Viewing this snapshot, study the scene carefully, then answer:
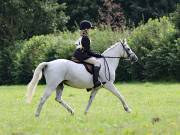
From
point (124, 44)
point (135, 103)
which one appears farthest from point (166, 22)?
point (124, 44)

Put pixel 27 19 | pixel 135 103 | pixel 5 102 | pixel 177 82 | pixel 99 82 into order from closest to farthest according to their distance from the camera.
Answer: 1. pixel 99 82
2. pixel 135 103
3. pixel 5 102
4. pixel 177 82
5. pixel 27 19

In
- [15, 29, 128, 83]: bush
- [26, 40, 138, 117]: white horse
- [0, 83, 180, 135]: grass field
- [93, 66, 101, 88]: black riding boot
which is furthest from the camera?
[15, 29, 128, 83]: bush

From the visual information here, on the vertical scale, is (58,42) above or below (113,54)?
below

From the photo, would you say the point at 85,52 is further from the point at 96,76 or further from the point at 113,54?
the point at 113,54

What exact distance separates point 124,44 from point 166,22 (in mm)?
17942

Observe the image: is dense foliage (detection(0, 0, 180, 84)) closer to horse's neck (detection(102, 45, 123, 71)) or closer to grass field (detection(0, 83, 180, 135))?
grass field (detection(0, 83, 180, 135))

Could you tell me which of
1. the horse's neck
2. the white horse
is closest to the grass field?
the white horse

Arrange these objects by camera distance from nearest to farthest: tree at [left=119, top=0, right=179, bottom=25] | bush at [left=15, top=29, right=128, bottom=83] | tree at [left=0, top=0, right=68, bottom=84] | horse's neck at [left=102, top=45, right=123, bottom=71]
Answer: horse's neck at [left=102, top=45, right=123, bottom=71] < bush at [left=15, top=29, right=128, bottom=83] < tree at [left=0, top=0, right=68, bottom=84] < tree at [left=119, top=0, right=179, bottom=25]

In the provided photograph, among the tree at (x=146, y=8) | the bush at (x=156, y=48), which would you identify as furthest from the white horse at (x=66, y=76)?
the tree at (x=146, y=8)

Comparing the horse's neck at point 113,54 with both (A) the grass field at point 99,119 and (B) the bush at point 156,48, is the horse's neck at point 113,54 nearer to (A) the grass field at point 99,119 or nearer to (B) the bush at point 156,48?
(A) the grass field at point 99,119

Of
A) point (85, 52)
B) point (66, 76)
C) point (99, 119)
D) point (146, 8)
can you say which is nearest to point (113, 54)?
point (85, 52)

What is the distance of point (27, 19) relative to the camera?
48.5m

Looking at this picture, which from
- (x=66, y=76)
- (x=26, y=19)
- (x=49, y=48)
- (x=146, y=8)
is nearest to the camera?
(x=66, y=76)

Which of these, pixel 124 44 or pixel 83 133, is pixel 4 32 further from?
pixel 83 133
